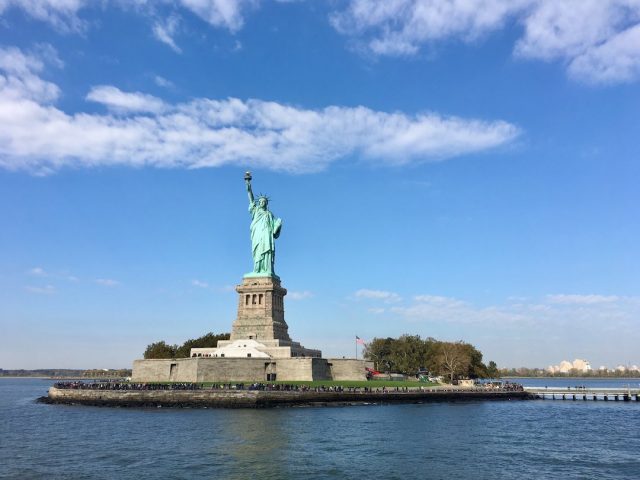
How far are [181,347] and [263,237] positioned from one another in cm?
2573

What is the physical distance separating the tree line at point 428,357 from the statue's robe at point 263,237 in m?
27.7

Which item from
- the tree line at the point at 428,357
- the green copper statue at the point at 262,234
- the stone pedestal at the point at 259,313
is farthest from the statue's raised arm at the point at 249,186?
the tree line at the point at 428,357

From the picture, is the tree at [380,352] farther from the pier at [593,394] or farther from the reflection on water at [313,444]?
the reflection on water at [313,444]

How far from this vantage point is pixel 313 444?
2727 centimetres

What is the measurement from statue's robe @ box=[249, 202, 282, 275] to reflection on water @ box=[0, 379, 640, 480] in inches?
919

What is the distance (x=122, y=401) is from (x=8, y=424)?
9.90 m

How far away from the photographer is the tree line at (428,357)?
7656 centimetres

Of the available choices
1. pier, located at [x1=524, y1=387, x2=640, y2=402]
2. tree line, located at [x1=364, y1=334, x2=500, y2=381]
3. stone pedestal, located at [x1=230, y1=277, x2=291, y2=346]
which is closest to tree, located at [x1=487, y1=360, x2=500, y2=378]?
tree line, located at [x1=364, y1=334, x2=500, y2=381]

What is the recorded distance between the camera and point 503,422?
3784 cm

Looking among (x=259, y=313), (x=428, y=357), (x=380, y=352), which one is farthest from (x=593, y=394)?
(x=259, y=313)

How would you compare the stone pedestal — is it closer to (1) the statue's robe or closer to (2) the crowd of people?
(1) the statue's robe

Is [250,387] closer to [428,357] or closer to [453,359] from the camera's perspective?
[453,359]

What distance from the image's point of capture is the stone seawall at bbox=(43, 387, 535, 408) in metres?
43.4

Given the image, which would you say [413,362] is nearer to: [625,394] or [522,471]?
[625,394]
